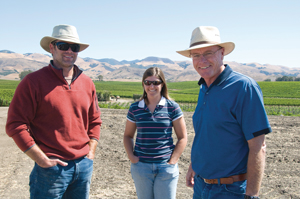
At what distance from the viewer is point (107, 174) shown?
17.8 ft

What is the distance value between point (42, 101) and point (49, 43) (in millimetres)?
868

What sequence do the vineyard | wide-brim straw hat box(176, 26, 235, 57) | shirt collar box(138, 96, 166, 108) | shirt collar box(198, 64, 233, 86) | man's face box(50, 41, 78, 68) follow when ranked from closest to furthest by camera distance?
shirt collar box(198, 64, 233, 86) < wide-brim straw hat box(176, 26, 235, 57) < man's face box(50, 41, 78, 68) < shirt collar box(138, 96, 166, 108) < the vineyard

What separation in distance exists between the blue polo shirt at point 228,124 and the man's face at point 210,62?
104mm

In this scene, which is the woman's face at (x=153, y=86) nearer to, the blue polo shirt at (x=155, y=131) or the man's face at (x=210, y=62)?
the blue polo shirt at (x=155, y=131)

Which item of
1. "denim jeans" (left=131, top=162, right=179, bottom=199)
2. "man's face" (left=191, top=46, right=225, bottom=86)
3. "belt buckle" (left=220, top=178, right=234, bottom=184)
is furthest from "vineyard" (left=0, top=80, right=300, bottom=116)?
"belt buckle" (left=220, top=178, right=234, bottom=184)

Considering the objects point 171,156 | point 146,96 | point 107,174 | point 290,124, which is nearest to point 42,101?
point 146,96

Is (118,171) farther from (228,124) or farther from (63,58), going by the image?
(228,124)

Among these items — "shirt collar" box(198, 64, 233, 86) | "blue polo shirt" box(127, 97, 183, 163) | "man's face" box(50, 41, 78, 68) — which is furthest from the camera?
"blue polo shirt" box(127, 97, 183, 163)

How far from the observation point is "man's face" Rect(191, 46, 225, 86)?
2.19 metres

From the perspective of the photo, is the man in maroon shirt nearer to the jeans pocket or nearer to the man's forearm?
the jeans pocket

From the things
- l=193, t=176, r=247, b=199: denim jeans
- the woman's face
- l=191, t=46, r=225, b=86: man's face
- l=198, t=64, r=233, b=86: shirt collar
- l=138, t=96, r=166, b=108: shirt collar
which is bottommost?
l=193, t=176, r=247, b=199: denim jeans

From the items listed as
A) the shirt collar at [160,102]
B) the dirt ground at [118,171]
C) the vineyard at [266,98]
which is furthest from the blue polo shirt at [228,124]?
the dirt ground at [118,171]

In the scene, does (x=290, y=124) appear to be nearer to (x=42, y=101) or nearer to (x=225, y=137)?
(x=225, y=137)

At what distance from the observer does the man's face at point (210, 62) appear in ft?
7.17
